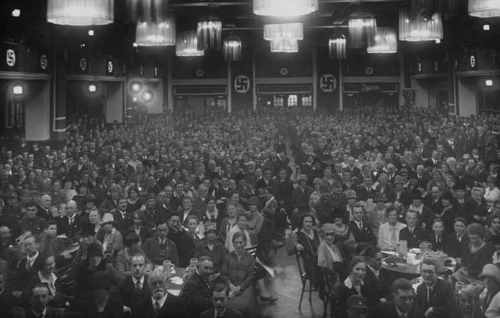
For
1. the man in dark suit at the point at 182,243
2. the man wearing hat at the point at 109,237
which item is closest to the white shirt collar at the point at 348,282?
the man in dark suit at the point at 182,243

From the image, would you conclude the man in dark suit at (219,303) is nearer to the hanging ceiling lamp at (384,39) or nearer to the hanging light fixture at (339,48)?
the hanging ceiling lamp at (384,39)

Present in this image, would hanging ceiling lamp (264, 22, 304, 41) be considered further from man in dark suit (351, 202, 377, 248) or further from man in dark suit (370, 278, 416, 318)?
man in dark suit (370, 278, 416, 318)

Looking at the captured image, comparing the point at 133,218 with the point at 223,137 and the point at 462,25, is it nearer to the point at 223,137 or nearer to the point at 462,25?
the point at 223,137

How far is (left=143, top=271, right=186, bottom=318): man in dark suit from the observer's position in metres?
5.78

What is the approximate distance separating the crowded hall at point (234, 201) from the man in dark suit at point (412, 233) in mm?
30

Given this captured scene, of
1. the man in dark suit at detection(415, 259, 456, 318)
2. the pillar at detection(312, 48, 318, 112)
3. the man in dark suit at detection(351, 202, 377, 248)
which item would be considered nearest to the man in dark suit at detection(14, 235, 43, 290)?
the man in dark suit at detection(415, 259, 456, 318)

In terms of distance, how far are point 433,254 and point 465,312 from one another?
1.37 metres

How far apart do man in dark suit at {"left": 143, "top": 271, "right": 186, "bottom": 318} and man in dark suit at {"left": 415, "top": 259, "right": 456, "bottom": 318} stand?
245cm

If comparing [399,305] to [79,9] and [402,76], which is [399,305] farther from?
[402,76]

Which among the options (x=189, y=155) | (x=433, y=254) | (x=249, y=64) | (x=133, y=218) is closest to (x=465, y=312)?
(x=433, y=254)

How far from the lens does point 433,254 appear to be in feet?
23.6

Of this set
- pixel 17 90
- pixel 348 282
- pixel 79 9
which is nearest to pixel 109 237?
pixel 348 282

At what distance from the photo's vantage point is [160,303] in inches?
250

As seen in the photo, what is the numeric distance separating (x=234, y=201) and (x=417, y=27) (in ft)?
14.0
